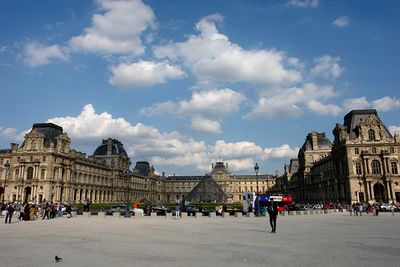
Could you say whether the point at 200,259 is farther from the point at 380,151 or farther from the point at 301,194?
the point at 301,194

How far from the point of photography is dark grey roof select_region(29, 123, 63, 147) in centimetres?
8894

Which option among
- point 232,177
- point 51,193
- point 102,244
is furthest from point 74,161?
point 232,177

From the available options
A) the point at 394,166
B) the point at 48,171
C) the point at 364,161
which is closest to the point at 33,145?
the point at 48,171

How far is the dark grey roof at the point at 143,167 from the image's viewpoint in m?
175

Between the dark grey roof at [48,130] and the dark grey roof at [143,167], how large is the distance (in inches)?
3237

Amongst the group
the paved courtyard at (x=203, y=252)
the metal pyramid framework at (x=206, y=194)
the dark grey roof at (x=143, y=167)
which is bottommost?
the paved courtyard at (x=203, y=252)

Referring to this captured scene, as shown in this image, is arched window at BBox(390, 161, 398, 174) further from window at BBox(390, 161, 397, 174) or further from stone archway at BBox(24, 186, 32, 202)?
stone archway at BBox(24, 186, 32, 202)

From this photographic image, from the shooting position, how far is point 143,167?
177000 mm

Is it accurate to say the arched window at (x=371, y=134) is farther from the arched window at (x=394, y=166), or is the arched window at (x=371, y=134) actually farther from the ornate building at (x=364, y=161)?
the arched window at (x=394, y=166)

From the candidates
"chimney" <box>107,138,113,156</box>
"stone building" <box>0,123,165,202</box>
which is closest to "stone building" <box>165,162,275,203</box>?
"chimney" <box>107,138,113,156</box>

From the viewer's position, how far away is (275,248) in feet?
46.2

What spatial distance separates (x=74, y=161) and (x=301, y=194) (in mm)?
75055

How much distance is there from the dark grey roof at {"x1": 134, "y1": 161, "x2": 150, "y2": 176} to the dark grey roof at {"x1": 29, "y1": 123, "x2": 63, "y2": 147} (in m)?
82.2

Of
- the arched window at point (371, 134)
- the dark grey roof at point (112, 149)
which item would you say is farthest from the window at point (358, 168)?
the dark grey roof at point (112, 149)
